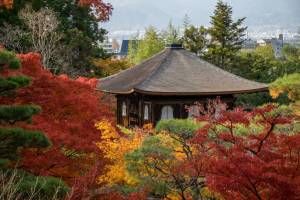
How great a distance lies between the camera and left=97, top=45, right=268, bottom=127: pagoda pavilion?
71.3ft

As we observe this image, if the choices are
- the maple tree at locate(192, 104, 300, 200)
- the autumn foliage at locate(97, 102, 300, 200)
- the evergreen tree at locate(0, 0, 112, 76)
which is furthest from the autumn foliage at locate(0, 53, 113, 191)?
the evergreen tree at locate(0, 0, 112, 76)

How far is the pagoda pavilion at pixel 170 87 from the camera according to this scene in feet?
71.3

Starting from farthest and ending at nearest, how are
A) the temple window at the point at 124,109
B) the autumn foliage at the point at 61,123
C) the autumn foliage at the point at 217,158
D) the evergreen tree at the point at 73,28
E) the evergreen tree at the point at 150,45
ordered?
1. the evergreen tree at the point at 150,45
2. the evergreen tree at the point at 73,28
3. the temple window at the point at 124,109
4. the autumn foliage at the point at 61,123
5. the autumn foliage at the point at 217,158

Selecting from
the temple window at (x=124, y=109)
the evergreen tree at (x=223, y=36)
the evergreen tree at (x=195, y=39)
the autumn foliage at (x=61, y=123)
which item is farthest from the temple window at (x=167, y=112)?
the evergreen tree at (x=195, y=39)

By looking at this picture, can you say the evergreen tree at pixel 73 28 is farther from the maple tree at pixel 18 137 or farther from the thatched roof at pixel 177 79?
the maple tree at pixel 18 137

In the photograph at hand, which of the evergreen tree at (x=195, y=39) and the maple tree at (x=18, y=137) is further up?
the evergreen tree at (x=195, y=39)

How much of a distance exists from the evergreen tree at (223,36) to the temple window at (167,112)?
21.3 meters

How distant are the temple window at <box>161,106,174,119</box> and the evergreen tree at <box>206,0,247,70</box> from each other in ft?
69.8

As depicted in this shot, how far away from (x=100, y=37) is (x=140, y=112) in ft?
41.4

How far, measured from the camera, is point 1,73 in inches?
418

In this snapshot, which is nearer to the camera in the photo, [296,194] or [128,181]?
[296,194]

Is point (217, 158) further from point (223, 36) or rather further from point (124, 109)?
point (223, 36)

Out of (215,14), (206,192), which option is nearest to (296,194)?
(206,192)

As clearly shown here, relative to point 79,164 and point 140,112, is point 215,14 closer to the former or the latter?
point 140,112
